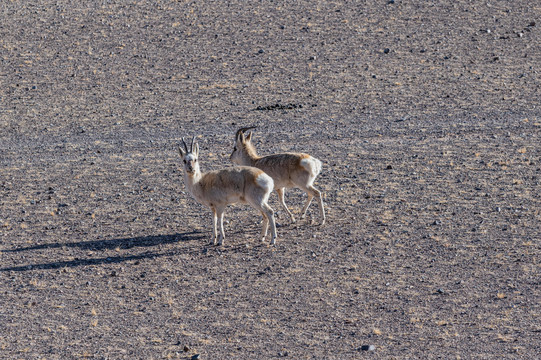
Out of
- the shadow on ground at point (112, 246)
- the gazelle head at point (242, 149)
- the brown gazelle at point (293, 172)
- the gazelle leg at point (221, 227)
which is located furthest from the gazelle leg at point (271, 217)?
the gazelle head at point (242, 149)

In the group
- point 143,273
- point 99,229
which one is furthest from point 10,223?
point 143,273

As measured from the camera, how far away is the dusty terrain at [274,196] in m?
11.1

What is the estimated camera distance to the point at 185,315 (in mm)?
11469

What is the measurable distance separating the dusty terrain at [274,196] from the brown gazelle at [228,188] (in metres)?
0.62

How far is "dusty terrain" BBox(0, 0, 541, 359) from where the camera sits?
1112 cm

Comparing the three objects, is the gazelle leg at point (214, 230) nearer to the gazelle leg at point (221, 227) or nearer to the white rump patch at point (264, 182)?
the gazelle leg at point (221, 227)

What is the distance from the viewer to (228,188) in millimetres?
13719

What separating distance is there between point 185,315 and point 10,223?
5498 mm

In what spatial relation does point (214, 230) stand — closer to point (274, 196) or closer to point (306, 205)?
point (306, 205)

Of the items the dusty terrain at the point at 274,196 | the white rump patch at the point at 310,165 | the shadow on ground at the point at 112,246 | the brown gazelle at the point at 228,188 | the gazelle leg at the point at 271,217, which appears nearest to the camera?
the dusty terrain at the point at 274,196

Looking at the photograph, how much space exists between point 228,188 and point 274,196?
2.91 metres

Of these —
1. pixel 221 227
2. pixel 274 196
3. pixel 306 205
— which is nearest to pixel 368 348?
pixel 221 227

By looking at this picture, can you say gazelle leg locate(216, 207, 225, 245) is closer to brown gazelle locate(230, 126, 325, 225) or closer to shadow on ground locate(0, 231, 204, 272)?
shadow on ground locate(0, 231, 204, 272)

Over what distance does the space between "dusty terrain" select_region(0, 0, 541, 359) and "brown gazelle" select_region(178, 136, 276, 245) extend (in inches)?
24.5
